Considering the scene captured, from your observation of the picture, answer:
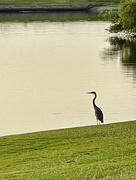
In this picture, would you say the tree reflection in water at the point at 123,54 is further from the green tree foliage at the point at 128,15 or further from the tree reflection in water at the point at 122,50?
the green tree foliage at the point at 128,15

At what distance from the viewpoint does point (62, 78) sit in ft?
154

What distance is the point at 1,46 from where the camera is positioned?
6688 centimetres

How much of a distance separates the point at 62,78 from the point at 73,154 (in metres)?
28.3

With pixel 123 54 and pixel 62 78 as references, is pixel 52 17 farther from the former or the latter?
pixel 62 78

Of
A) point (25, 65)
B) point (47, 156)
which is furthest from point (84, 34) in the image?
point (47, 156)

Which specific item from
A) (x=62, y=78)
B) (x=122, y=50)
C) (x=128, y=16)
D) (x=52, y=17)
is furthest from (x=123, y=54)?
(x=52, y=17)

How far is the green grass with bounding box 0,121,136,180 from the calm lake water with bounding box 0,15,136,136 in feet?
22.9

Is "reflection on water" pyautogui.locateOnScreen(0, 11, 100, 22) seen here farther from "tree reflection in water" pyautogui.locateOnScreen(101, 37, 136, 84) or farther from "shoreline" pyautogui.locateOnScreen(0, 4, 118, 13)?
"tree reflection in water" pyautogui.locateOnScreen(101, 37, 136, 84)

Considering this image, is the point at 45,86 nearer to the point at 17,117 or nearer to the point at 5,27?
the point at 17,117

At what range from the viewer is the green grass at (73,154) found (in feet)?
47.3

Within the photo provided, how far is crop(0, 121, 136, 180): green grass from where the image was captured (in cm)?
1441

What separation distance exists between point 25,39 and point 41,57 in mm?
15862

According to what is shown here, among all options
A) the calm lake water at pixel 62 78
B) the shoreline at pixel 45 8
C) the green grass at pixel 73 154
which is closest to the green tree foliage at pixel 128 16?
the calm lake water at pixel 62 78

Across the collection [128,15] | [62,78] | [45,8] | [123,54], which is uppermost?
[62,78]
